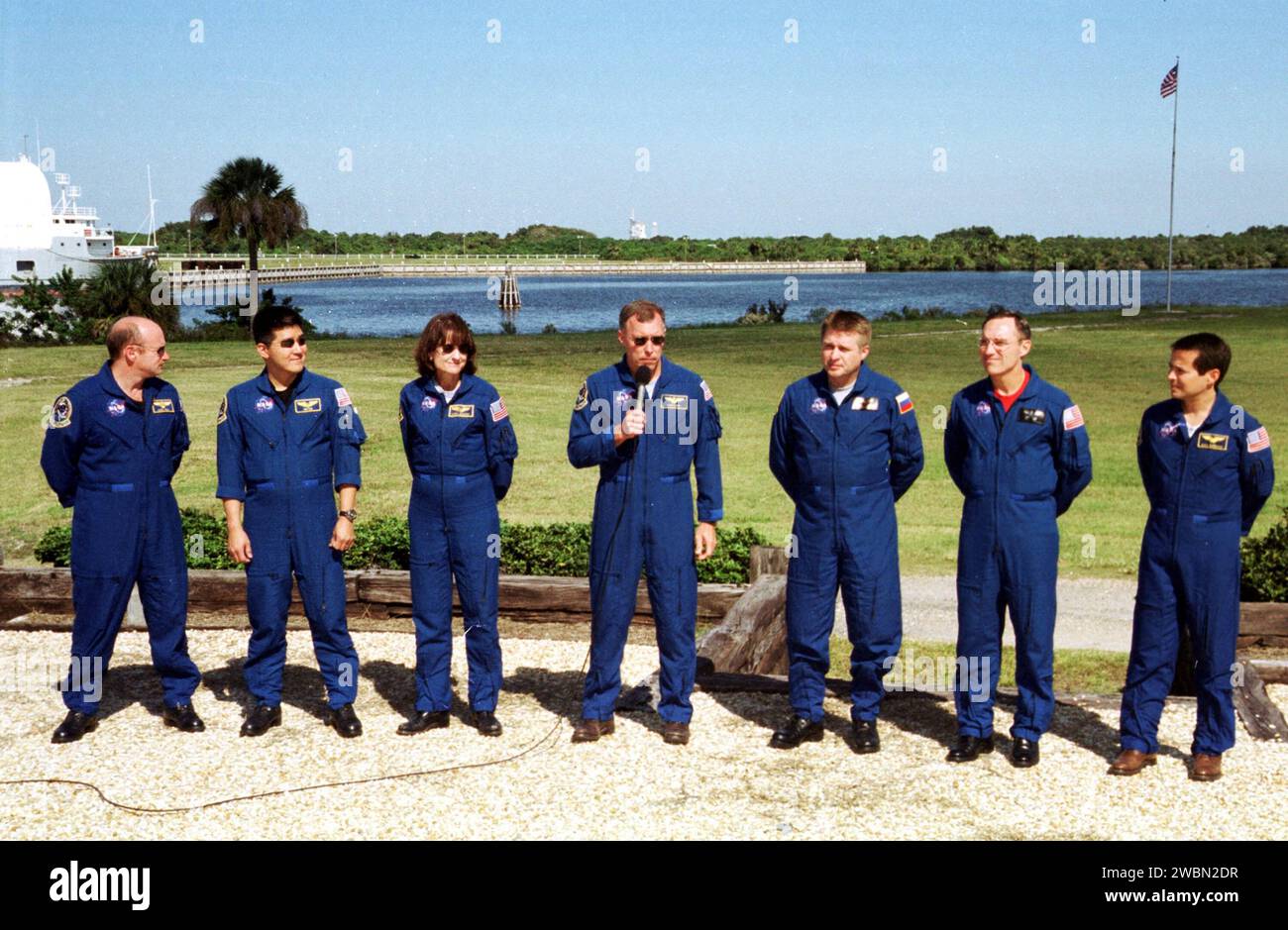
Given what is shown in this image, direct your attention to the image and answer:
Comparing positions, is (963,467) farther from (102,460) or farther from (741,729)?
(102,460)

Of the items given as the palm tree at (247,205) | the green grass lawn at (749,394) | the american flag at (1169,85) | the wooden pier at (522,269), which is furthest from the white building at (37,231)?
the american flag at (1169,85)

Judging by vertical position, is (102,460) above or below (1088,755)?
above

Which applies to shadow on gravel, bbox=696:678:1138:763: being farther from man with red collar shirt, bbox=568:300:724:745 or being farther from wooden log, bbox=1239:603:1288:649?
wooden log, bbox=1239:603:1288:649

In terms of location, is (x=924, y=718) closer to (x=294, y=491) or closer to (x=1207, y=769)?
(x=1207, y=769)

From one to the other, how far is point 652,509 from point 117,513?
9.05 feet

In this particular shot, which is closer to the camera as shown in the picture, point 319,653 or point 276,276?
point 319,653

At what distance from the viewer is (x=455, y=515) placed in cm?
632

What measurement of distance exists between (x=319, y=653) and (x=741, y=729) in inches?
88.0

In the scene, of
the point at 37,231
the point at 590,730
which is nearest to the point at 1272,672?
the point at 590,730

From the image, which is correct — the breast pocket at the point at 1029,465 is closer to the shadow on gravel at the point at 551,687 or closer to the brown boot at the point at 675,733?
the brown boot at the point at 675,733

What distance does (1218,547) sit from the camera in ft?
18.4

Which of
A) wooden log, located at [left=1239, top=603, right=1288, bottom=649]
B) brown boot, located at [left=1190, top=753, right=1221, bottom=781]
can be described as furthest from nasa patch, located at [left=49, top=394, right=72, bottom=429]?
wooden log, located at [left=1239, top=603, right=1288, bottom=649]

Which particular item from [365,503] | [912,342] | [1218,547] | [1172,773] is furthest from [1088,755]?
[912,342]

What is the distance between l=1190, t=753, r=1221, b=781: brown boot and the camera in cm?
575
